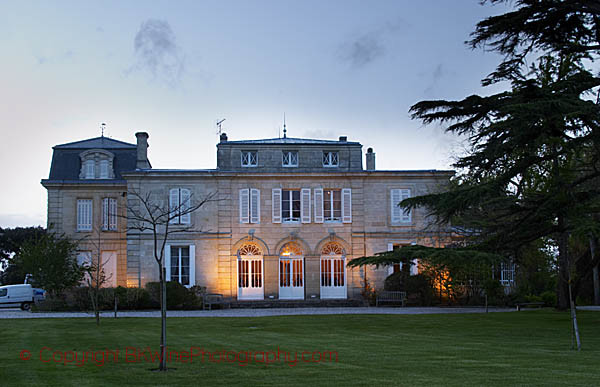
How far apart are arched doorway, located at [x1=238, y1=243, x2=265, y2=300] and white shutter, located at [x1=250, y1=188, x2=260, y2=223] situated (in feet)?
4.16

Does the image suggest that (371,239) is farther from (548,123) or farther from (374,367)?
(374,367)

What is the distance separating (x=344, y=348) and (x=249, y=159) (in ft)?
70.0

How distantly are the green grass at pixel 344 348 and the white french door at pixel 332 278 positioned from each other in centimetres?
975

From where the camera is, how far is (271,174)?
32156 mm

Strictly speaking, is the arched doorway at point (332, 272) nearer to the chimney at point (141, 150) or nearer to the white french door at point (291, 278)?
the white french door at point (291, 278)

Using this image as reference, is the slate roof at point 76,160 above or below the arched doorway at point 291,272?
above

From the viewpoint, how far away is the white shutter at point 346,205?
107 feet

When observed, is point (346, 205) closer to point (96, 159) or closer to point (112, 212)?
point (112, 212)

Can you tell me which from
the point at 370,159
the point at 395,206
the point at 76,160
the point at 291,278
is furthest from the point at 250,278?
the point at 76,160

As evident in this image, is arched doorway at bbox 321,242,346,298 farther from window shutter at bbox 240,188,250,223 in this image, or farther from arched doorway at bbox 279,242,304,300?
window shutter at bbox 240,188,250,223

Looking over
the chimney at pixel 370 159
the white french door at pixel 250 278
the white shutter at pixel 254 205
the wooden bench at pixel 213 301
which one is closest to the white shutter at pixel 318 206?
the white shutter at pixel 254 205

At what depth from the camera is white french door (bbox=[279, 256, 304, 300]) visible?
3203 centimetres

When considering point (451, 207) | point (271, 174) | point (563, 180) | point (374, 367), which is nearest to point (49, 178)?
point (271, 174)

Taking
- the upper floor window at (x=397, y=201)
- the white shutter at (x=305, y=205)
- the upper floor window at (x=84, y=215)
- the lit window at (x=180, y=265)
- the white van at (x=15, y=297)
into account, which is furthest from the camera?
the white van at (x=15, y=297)
